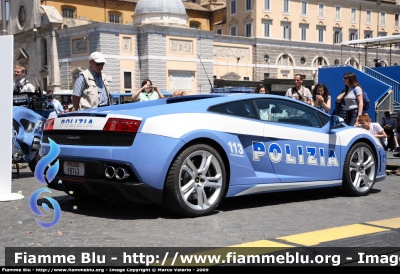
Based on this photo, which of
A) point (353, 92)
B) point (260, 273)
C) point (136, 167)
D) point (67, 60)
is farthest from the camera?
point (67, 60)

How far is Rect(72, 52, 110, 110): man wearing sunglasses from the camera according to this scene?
9180 millimetres

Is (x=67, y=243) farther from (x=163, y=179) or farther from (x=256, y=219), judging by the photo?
(x=256, y=219)

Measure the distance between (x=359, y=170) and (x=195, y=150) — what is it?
3015mm

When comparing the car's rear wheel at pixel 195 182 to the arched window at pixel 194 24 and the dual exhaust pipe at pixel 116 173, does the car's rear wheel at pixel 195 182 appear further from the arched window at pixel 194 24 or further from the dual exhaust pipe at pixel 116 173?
the arched window at pixel 194 24

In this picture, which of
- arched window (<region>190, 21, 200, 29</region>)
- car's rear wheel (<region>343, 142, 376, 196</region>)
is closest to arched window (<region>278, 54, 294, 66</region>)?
arched window (<region>190, 21, 200, 29</region>)

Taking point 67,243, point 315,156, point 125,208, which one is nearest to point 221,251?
point 67,243

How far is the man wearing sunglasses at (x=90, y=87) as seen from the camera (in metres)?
9.18

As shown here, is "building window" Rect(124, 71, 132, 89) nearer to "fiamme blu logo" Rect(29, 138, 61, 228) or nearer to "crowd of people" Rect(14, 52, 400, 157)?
"crowd of people" Rect(14, 52, 400, 157)

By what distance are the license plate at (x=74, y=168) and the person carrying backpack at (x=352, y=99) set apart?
6.77 metres

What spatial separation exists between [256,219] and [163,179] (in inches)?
43.8

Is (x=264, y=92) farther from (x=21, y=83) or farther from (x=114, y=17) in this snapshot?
(x=114, y=17)

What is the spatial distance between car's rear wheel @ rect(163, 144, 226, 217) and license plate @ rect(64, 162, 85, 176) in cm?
92

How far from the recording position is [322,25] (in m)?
75.4

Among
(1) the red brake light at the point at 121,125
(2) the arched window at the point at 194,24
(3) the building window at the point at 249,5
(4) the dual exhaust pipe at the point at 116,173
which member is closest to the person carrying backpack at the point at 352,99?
(1) the red brake light at the point at 121,125
